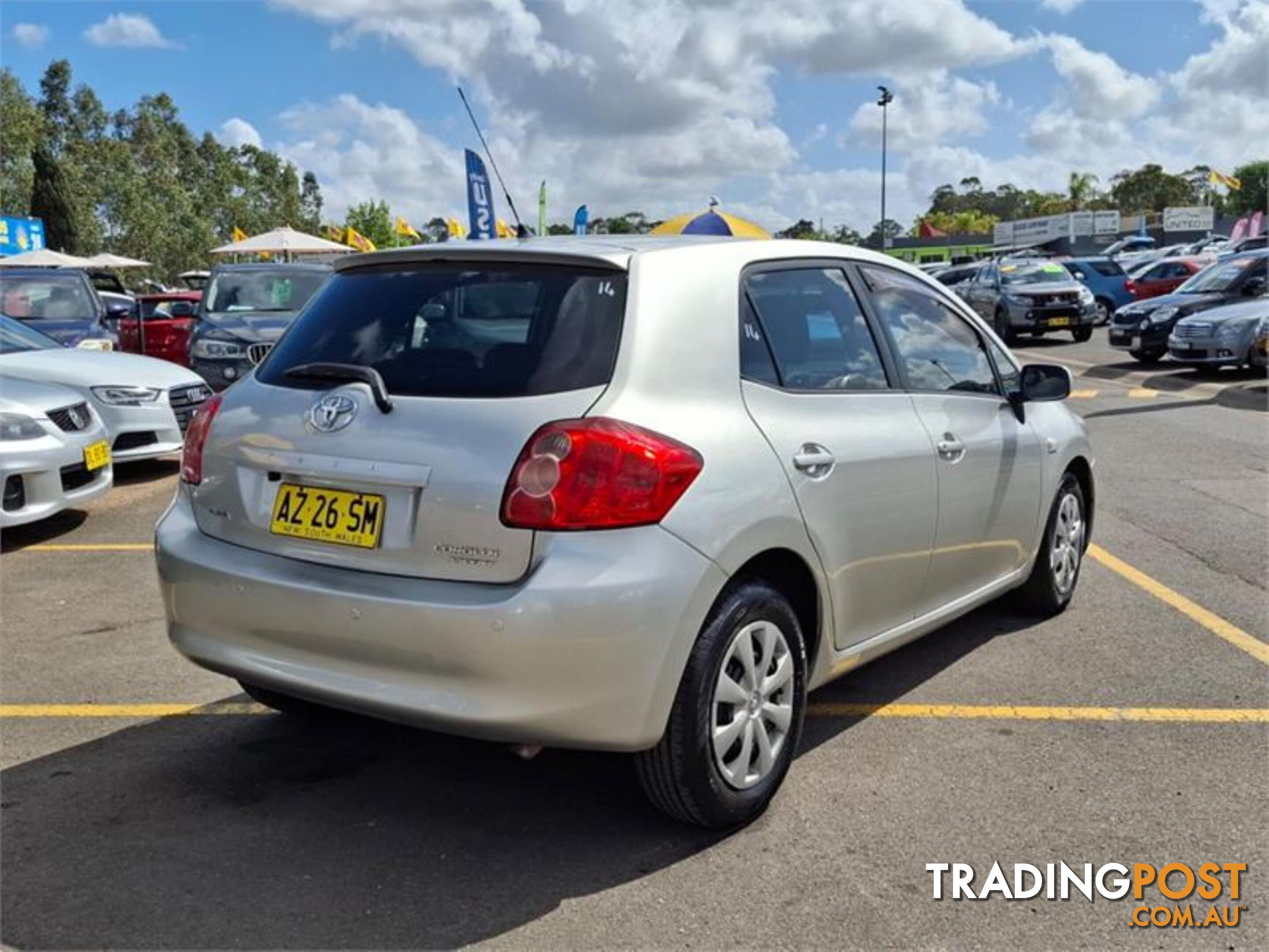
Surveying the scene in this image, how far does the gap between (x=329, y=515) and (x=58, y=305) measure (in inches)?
410

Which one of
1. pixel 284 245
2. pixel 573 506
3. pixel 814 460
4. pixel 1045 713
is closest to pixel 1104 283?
pixel 284 245

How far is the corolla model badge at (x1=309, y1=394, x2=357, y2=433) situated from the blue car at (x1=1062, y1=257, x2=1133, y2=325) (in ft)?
81.9

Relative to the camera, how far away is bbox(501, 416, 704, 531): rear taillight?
2.87m

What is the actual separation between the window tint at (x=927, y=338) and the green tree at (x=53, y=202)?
49.6 meters

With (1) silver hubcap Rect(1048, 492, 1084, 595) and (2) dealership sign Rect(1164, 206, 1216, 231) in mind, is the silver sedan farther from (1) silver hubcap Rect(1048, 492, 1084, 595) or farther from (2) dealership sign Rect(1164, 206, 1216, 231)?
(2) dealership sign Rect(1164, 206, 1216, 231)

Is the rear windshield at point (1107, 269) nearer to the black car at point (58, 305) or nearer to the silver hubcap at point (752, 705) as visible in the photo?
the black car at point (58, 305)

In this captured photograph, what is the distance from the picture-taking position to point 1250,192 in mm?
99312

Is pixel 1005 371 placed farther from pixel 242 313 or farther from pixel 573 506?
pixel 242 313

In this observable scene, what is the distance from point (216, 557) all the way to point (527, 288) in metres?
1.18

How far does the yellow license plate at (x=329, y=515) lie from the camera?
9.95 ft

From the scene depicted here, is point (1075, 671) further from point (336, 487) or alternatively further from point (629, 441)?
point (336, 487)

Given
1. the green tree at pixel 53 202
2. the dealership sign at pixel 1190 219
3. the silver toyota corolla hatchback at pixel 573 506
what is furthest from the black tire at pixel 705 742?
the dealership sign at pixel 1190 219

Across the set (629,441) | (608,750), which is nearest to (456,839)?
(608,750)

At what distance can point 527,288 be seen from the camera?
10.8 feet
